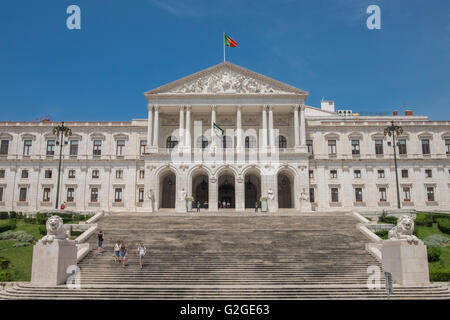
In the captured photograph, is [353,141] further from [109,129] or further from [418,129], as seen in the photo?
[109,129]

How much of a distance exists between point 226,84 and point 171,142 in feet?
38.3

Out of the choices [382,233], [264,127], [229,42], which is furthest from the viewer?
[264,127]

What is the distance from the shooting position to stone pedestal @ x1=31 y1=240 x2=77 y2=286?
72.1 feet

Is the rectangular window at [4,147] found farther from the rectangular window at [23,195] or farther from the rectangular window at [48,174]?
the rectangular window at [48,174]

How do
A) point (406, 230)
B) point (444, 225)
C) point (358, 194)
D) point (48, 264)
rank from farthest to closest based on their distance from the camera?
point (358, 194)
point (444, 225)
point (406, 230)
point (48, 264)

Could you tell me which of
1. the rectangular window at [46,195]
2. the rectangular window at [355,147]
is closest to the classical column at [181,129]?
the rectangular window at [46,195]

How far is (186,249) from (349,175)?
114 ft

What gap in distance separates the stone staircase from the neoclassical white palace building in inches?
549

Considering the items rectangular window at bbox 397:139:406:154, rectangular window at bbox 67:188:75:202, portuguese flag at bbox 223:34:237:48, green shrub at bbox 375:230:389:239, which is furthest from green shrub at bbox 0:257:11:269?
rectangular window at bbox 397:139:406:154

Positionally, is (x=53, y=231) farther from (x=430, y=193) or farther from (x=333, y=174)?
(x=430, y=193)

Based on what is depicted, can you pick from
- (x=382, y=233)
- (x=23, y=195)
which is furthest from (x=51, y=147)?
(x=382, y=233)

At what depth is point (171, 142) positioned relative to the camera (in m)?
58.7

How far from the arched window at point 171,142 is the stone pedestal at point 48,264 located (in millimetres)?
36188
